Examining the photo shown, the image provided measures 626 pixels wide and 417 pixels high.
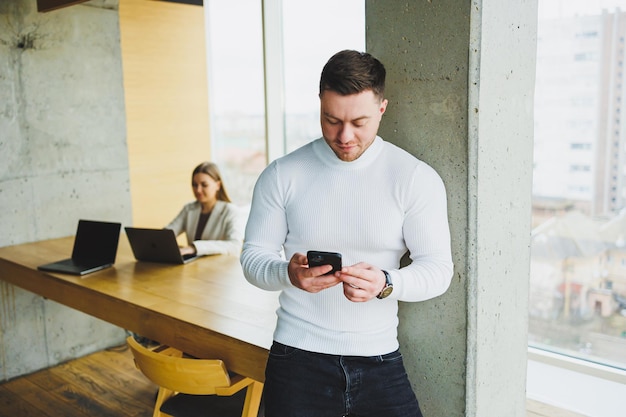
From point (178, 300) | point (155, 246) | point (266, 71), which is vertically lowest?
point (178, 300)

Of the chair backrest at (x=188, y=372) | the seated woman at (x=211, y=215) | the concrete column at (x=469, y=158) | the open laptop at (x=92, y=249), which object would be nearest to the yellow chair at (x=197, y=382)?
the chair backrest at (x=188, y=372)

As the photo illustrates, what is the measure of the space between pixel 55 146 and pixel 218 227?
133 cm

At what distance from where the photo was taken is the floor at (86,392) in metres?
3.49

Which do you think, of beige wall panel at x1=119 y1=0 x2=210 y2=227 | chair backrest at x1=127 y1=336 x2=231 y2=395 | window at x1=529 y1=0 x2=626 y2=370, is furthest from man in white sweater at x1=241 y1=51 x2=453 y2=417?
beige wall panel at x1=119 y1=0 x2=210 y2=227

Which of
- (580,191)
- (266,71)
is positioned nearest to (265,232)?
(580,191)

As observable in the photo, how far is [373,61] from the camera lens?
1.65 meters

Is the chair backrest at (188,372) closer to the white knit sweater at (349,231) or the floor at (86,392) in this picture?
the white knit sweater at (349,231)

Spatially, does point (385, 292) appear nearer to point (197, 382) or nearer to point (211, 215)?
point (197, 382)

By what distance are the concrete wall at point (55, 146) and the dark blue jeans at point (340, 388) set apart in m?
2.54

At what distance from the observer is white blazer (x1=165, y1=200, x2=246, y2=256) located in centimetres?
360

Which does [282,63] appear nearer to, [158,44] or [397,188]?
[158,44]

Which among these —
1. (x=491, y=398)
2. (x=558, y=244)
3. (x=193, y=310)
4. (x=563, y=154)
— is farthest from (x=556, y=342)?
(x=193, y=310)

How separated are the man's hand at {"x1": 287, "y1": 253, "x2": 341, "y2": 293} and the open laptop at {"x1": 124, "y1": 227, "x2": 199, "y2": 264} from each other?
5.68ft

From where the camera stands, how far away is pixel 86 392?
3.75 m
